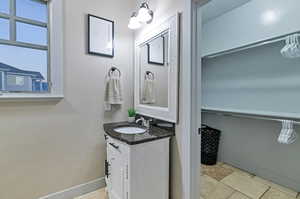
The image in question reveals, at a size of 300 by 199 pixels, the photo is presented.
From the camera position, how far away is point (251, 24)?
6.46ft

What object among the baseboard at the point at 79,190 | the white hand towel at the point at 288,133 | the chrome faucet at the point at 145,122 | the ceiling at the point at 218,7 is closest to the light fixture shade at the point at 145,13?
the ceiling at the point at 218,7

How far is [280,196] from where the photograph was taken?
1.64 m

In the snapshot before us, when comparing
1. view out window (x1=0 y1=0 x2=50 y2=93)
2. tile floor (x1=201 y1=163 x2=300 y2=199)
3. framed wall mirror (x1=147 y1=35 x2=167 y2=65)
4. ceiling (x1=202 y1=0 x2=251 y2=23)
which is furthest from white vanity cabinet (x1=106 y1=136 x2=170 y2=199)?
ceiling (x1=202 y1=0 x2=251 y2=23)

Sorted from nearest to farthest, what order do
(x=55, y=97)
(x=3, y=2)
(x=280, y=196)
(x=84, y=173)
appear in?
(x=3, y=2)
(x=55, y=97)
(x=280, y=196)
(x=84, y=173)

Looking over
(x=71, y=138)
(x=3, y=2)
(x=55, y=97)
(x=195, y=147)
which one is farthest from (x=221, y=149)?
(x=3, y=2)

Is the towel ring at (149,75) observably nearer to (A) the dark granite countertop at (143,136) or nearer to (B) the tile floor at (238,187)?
(A) the dark granite countertop at (143,136)

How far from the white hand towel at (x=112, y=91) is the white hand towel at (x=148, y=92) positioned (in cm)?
30

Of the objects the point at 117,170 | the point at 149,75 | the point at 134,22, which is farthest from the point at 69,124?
the point at 134,22

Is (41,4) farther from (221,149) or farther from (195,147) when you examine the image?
(221,149)

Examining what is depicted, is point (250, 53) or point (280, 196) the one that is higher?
point (250, 53)

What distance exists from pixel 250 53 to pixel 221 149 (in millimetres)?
1530

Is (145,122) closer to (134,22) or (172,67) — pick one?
(172,67)

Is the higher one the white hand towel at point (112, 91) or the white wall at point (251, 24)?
the white wall at point (251, 24)

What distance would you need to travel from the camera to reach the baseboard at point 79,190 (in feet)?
5.32
